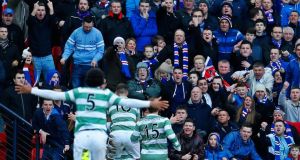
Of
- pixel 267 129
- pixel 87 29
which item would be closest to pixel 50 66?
pixel 87 29

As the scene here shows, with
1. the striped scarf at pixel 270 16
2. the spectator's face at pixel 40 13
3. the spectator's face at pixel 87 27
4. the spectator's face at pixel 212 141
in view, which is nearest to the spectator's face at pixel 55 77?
the spectator's face at pixel 87 27

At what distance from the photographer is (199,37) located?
1031 inches

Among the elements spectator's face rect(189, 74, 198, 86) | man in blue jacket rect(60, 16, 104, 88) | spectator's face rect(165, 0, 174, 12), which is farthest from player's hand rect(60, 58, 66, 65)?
spectator's face rect(165, 0, 174, 12)

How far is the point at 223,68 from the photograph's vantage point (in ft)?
84.6

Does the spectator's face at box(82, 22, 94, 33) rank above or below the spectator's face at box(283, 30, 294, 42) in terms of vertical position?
above

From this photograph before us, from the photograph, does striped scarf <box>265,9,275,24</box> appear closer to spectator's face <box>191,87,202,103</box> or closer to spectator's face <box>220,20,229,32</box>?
spectator's face <box>220,20,229,32</box>

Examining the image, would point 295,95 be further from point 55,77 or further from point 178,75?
point 55,77

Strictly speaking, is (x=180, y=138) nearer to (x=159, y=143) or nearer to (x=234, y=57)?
(x=159, y=143)

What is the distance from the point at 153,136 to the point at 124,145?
3.03ft

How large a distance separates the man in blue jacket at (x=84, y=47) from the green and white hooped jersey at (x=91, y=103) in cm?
575

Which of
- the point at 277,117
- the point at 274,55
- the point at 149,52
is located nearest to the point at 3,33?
the point at 149,52

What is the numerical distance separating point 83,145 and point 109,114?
2.55 m

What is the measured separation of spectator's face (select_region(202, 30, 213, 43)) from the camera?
26219 mm

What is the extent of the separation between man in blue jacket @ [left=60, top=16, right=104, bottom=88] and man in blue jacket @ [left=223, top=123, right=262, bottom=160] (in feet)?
10.8
